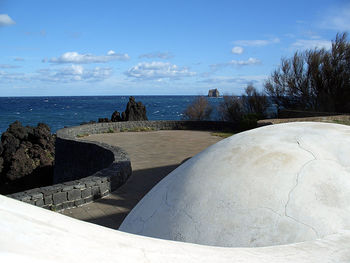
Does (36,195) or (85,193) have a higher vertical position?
(36,195)

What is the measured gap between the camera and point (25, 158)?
18109 mm

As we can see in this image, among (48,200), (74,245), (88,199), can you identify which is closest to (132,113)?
(88,199)

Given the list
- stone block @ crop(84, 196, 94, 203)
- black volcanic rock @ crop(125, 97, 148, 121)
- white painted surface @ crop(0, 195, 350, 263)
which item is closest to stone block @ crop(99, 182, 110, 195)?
stone block @ crop(84, 196, 94, 203)

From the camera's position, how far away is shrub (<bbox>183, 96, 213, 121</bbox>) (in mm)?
28234

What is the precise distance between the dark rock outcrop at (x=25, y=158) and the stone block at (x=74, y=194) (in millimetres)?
11044

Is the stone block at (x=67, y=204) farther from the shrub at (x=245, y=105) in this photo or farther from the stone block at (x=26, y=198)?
the shrub at (x=245, y=105)

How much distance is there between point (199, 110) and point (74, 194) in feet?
70.9

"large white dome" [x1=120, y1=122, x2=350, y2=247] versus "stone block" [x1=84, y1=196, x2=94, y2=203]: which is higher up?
"large white dome" [x1=120, y1=122, x2=350, y2=247]

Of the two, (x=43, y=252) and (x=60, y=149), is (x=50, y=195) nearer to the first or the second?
(x=43, y=252)

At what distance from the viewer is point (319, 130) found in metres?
3.49

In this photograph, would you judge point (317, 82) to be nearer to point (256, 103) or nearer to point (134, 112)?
point (256, 103)

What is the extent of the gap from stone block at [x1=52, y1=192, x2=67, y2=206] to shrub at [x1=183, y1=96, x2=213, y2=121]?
846 inches

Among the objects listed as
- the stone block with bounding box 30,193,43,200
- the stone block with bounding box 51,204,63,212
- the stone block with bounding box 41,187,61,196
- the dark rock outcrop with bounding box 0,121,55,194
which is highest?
the stone block with bounding box 41,187,61,196

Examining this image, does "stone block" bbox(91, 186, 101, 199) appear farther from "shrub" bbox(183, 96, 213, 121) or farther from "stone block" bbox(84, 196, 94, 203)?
"shrub" bbox(183, 96, 213, 121)
